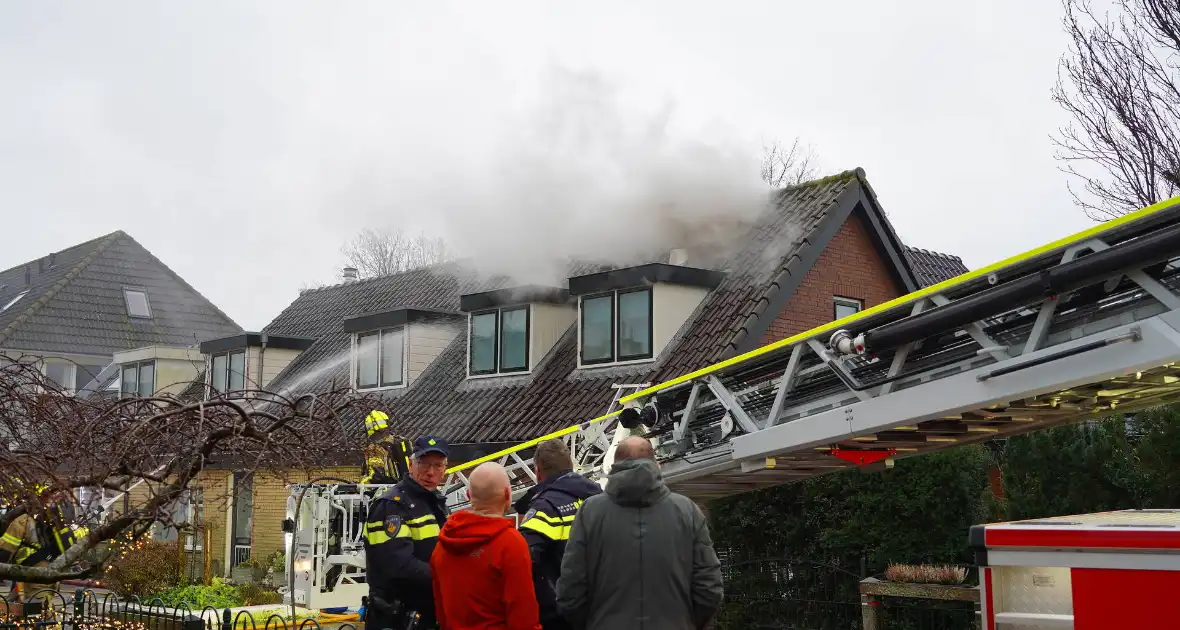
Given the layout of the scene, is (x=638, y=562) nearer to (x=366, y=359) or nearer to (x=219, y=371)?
(x=366, y=359)

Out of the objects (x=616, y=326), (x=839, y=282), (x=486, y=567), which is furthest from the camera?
(x=839, y=282)

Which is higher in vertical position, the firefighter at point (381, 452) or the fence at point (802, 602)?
the firefighter at point (381, 452)

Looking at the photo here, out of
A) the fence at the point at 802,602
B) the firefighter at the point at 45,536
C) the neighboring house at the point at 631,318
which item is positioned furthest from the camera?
the neighboring house at the point at 631,318

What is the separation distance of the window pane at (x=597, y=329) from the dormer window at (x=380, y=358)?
505 cm

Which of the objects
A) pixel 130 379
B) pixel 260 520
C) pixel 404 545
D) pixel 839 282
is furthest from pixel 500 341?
pixel 130 379

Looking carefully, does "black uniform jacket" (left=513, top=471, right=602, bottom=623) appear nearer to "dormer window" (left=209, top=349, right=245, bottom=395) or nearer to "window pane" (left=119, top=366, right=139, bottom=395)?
"dormer window" (left=209, top=349, right=245, bottom=395)

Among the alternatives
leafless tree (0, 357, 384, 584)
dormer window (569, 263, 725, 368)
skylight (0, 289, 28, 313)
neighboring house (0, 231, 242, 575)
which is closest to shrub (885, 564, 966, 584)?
leafless tree (0, 357, 384, 584)

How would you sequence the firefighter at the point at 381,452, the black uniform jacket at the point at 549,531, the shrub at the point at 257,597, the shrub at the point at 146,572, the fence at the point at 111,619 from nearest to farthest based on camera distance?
the black uniform jacket at the point at 549,531
the fence at the point at 111,619
the firefighter at the point at 381,452
the shrub at the point at 257,597
the shrub at the point at 146,572

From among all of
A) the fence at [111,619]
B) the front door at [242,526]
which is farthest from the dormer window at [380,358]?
the fence at [111,619]

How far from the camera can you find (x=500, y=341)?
707 inches

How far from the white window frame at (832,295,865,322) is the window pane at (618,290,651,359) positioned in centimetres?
261

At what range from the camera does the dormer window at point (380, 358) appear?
20.5 meters

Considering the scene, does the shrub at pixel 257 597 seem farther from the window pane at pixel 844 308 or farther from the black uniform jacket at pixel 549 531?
the black uniform jacket at pixel 549 531

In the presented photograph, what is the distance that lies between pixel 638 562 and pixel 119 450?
312 cm
